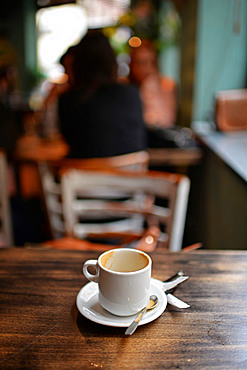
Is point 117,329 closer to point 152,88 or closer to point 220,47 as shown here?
point 220,47

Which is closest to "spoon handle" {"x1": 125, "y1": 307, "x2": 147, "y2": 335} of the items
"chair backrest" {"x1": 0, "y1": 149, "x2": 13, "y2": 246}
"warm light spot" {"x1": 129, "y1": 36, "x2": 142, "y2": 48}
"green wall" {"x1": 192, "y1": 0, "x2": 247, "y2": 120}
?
"chair backrest" {"x1": 0, "y1": 149, "x2": 13, "y2": 246}

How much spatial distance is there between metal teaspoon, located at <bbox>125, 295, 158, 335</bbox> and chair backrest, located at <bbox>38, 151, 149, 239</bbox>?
33.7 inches

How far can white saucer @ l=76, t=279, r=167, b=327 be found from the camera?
1.97 feet

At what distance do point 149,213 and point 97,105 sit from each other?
0.82 meters

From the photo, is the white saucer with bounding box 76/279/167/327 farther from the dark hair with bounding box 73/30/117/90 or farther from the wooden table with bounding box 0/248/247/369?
the dark hair with bounding box 73/30/117/90

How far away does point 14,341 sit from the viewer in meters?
0.57

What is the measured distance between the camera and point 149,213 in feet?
4.30

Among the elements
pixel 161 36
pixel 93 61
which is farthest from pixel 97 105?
pixel 161 36

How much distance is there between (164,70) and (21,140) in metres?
Answer: 3.72

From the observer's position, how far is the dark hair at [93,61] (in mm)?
1931

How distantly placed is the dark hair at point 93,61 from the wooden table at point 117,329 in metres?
1.35

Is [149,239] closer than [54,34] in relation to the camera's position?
Yes

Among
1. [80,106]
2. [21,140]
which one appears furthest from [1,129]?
[80,106]

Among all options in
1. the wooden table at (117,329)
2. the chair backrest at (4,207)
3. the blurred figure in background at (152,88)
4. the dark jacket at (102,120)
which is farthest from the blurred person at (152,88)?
the wooden table at (117,329)
